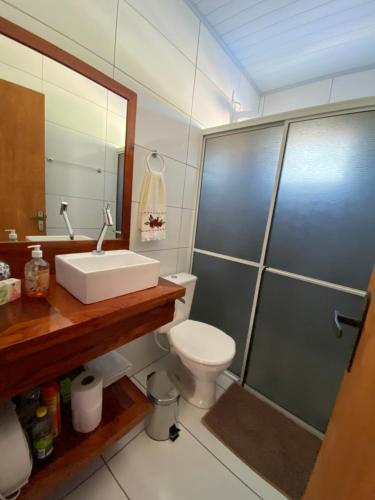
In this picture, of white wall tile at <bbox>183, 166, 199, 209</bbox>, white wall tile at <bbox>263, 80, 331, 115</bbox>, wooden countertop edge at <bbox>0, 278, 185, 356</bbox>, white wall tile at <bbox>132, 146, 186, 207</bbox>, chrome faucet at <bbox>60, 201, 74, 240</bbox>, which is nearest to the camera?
wooden countertop edge at <bbox>0, 278, 185, 356</bbox>

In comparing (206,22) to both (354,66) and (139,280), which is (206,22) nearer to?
(354,66)

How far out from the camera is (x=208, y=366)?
3.95ft

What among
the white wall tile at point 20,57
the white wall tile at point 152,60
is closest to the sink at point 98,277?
the white wall tile at point 20,57

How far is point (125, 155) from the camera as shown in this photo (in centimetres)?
124

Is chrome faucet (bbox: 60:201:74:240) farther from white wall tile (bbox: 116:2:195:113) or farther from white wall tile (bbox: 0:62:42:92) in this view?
white wall tile (bbox: 116:2:195:113)

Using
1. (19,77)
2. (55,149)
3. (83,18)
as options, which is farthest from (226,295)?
(83,18)

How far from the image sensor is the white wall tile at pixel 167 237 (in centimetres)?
139

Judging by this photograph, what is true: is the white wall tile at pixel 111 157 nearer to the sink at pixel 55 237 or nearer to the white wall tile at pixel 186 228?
the sink at pixel 55 237

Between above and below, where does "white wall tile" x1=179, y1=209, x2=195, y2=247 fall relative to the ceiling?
below

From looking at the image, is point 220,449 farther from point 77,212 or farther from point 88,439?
point 77,212

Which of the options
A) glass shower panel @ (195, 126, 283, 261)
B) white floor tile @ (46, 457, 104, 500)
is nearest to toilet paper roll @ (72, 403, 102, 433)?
white floor tile @ (46, 457, 104, 500)

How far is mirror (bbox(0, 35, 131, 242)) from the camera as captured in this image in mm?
863

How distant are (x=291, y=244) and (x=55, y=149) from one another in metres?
1.40

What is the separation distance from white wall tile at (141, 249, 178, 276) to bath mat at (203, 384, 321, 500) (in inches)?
39.2
